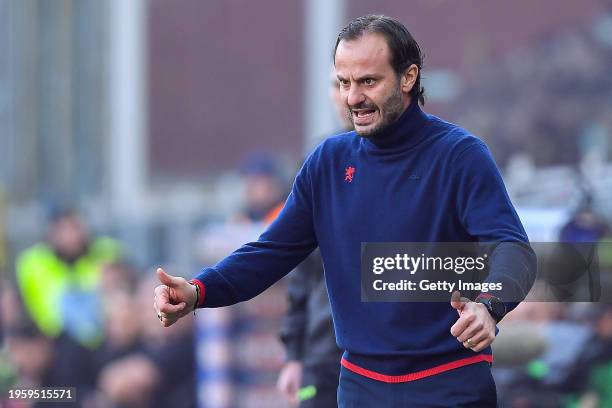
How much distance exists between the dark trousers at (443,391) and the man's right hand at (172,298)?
63 centimetres

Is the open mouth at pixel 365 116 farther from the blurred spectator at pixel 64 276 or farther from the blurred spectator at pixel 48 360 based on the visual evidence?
the blurred spectator at pixel 64 276

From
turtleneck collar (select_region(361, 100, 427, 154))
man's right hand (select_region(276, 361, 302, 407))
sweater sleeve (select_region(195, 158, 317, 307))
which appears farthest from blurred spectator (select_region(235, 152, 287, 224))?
turtleneck collar (select_region(361, 100, 427, 154))

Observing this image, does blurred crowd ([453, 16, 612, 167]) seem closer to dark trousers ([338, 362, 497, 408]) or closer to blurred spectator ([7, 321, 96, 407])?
blurred spectator ([7, 321, 96, 407])

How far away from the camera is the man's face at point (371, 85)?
14.4 ft

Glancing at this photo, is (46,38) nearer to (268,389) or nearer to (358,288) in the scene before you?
(268,389)

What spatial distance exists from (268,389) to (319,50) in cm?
712

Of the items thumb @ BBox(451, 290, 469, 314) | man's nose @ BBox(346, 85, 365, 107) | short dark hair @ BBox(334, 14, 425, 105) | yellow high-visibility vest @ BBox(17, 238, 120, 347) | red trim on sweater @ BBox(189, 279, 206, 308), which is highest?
short dark hair @ BBox(334, 14, 425, 105)

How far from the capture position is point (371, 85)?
4.39 m

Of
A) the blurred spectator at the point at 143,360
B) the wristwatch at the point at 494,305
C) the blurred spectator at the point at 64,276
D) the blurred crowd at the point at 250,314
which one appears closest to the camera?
the wristwatch at the point at 494,305

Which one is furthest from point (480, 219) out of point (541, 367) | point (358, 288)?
point (541, 367)

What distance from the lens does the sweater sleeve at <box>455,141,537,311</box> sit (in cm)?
408

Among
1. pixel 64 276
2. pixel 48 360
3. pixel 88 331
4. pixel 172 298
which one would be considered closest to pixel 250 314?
pixel 88 331

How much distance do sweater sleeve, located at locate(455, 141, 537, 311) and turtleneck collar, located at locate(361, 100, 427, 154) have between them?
189 millimetres

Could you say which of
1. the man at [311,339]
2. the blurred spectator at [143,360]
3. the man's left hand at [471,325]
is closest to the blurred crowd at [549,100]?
the blurred spectator at [143,360]
